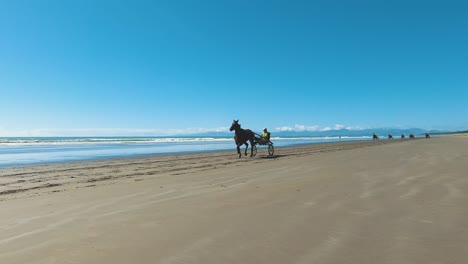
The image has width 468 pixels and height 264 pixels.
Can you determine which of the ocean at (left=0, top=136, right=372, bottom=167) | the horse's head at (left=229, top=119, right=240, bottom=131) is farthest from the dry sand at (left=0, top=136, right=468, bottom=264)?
the ocean at (left=0, top=136, right=372, bottom=167)

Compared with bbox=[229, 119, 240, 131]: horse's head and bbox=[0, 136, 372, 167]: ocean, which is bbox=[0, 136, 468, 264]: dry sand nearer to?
bbox=[229, 119, 240, 131]: horse's head

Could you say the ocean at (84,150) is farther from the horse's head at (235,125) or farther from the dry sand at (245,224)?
the dry sand at (245,224)

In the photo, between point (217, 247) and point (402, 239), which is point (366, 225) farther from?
point (217, 247)

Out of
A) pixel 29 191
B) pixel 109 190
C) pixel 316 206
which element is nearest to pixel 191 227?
pixel 316 206

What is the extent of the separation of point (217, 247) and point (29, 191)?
6.94 meters

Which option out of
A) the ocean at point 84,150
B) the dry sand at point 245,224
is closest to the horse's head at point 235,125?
the ocean at point 84,150

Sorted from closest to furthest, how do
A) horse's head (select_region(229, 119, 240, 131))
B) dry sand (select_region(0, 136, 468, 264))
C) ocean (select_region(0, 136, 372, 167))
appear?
dry sand (select_region(0, 136, 468, 264))
horse's head (select_region(229, 119, 240, 131))
ocean (select_region(0, 136, 372, 167))

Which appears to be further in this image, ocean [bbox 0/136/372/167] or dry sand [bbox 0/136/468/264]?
ocean [bbox 0/136/372/167]

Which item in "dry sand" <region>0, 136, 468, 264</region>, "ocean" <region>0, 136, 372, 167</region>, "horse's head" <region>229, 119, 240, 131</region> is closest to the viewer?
"dry sand" <region>0, 136, 468, 264</region>

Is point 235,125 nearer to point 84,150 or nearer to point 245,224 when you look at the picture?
point 245,224

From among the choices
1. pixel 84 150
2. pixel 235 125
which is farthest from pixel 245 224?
pixel 84 150

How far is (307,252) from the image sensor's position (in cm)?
372

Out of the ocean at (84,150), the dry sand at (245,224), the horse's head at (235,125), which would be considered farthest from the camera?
the ocean at (84,150)

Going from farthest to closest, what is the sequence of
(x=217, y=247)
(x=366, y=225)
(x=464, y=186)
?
(x=464, y=186) → (x=366, y=225) → (x=217, y=247)
